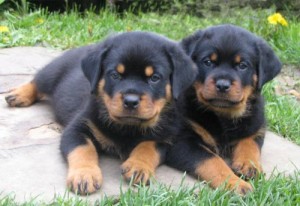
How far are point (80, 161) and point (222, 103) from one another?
39.0 inches

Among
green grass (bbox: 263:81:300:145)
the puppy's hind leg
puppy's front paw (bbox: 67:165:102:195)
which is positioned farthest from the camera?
green grass (bbox: 263:81:300:145)

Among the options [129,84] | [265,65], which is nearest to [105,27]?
[265,65]

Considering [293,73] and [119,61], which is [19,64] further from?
[293,73]

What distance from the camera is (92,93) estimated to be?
3.69 m

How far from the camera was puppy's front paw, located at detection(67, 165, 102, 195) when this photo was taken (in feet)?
10.5

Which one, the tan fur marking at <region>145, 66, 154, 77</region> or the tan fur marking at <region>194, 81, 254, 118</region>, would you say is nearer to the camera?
the tan fur marking at <region>145, 66, 154, 77</region>

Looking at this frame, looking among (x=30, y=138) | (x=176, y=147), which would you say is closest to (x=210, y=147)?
(x=176, y=147)

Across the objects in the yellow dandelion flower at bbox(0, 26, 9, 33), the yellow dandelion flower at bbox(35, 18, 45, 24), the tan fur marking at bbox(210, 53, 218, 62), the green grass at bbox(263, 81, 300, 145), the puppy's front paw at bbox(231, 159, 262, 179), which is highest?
the tan fur marking at bbox(210, 53, 218, 62)

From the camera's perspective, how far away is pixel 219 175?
349 cm

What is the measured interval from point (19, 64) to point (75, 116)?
Result: 1705mm

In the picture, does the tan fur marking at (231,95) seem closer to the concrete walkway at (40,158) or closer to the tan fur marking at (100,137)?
the concrete walkway at (40,158)

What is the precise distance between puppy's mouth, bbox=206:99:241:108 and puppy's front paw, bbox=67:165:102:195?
908mm

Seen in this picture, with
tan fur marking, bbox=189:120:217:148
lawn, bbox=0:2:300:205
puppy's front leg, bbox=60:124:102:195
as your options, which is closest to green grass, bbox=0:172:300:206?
lawn, bbox=0:2:300:205

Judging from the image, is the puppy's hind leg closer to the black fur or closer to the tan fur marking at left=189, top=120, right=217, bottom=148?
the black fur
